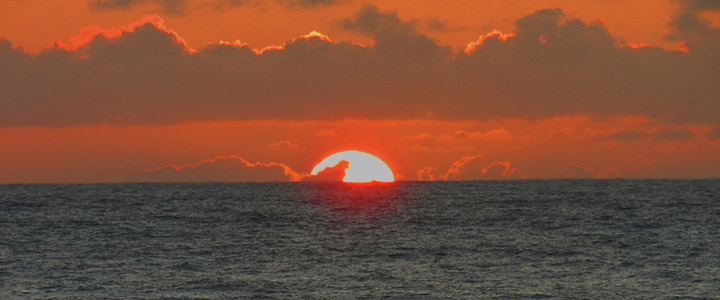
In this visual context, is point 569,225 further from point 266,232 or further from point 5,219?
point 5,219

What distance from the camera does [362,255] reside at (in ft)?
211

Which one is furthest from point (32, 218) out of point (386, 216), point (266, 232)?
point (386, 216)

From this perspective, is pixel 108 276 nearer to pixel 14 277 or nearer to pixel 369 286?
pixel 14 277

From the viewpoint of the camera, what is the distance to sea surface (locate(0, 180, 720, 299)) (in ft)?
154

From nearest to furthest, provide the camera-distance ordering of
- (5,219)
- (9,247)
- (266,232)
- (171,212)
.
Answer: (9,247)
(266,232)
(5,219)
(171,212)

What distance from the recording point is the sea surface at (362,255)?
4706 cm

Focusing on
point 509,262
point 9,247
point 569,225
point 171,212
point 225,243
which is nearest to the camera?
point 509,262

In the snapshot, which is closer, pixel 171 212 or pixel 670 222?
pixel 670 222

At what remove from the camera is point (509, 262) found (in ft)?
196

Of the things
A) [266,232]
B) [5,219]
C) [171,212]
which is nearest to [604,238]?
[266,232]

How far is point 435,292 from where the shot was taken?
4609 cm

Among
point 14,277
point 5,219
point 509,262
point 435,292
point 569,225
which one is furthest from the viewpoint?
point 5,219

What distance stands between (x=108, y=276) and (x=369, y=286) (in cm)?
1750

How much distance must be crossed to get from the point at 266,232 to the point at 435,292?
45.3 m
